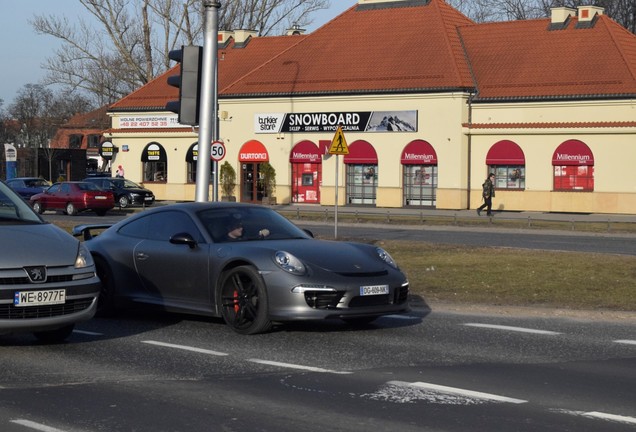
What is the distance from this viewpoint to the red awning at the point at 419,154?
53031 mm

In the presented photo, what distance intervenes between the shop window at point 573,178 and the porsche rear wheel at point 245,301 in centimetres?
3980

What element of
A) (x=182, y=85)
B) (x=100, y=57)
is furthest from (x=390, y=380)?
(x=100, y=57)

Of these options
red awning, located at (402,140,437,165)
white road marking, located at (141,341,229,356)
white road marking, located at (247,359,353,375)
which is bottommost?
white road marking, located at (141,341,229,356)

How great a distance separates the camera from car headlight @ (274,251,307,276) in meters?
11.2

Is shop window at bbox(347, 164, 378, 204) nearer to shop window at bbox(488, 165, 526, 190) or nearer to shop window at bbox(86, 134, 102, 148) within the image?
shop window at bbox(488, 165, 526, 190)

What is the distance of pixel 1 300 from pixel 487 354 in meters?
4.44

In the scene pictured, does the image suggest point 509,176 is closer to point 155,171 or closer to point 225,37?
point 155,171

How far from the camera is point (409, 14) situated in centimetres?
5788

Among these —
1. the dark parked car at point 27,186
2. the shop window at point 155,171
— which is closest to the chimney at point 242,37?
the shop window at point 155,171

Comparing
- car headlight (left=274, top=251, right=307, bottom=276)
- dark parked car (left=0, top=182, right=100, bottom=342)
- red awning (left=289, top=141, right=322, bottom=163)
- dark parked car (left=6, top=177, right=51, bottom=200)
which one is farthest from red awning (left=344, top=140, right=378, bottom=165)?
dark parked car (left=0, top=182, right=100, bottom=342)

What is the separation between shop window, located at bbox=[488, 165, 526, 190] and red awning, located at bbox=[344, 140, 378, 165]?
244 inches

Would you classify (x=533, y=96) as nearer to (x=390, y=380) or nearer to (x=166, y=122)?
(x=166, y=122)

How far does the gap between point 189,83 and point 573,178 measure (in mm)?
34897

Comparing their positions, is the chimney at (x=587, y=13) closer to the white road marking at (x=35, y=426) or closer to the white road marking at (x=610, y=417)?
the white road marking at (x=610, y=417)
